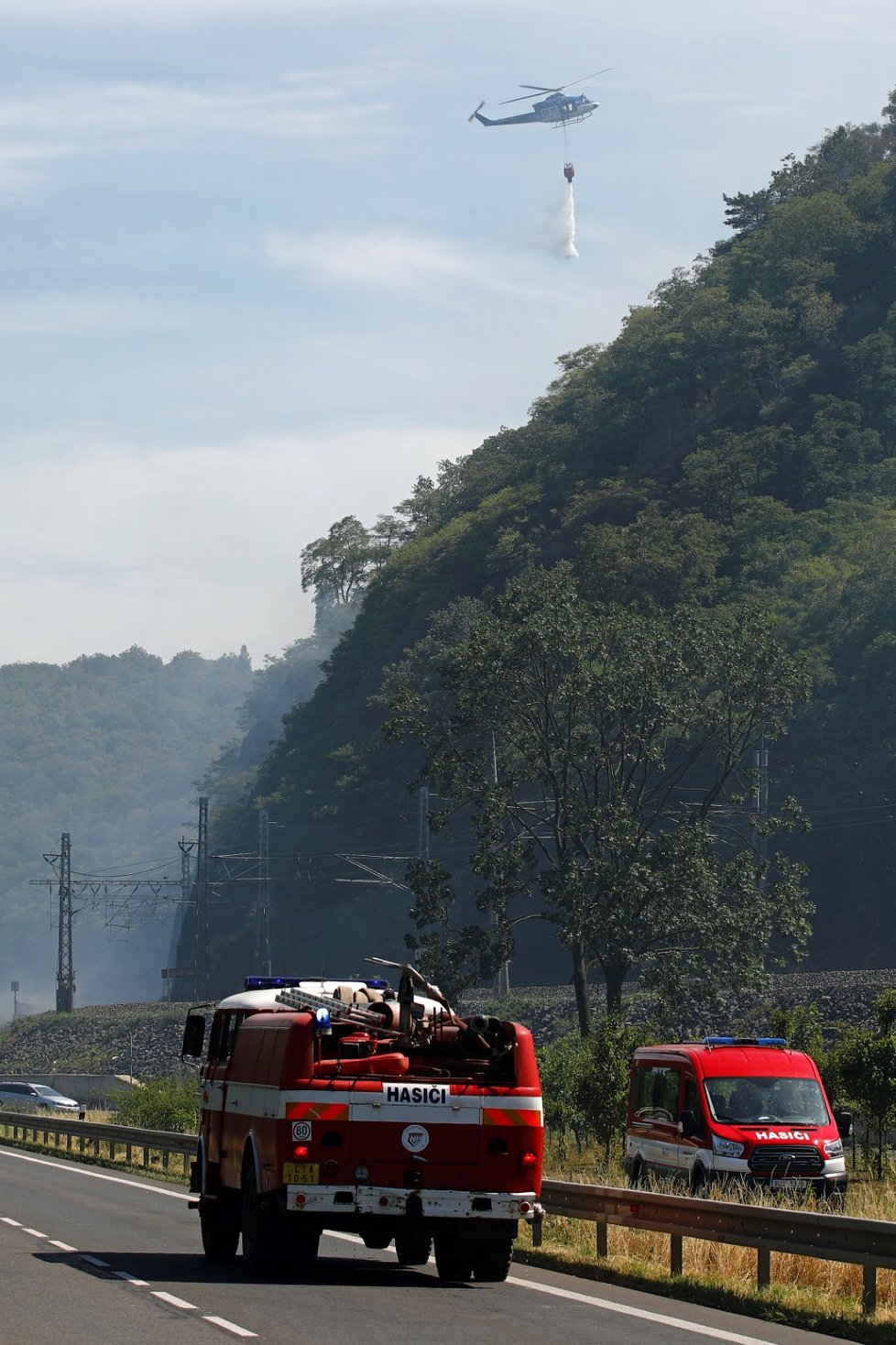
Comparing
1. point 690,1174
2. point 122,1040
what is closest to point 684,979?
point 690,1174

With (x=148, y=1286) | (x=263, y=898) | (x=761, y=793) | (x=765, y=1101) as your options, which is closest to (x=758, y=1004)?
(x=761, y=793)

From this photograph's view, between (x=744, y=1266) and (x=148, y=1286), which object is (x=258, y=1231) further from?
(x=744, y=1266)

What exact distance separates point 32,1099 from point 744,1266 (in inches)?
2004

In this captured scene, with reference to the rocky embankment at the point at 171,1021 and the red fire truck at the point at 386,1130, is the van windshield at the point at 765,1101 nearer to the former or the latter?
the red fire truck at the point at 386,1130

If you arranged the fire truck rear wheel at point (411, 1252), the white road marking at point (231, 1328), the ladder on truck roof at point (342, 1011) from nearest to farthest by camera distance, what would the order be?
the white road marking at point (231, 1328) < the ladder on truck roof at point (342, 1011) < the fire truck rear wheel at point (411, 1252)

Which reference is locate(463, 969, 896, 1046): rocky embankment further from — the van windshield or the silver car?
the van windshield

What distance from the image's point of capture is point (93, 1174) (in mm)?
30031

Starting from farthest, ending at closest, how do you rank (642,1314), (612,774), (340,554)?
(340,554) < (612,774) < (642,1314)

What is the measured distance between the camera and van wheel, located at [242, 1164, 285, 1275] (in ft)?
42.6

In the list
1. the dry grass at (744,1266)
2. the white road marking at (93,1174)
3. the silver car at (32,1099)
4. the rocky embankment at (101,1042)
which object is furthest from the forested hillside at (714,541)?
the dry grass at (744,1266)

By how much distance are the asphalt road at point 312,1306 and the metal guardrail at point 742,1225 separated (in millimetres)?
541

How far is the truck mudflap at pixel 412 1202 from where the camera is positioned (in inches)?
482

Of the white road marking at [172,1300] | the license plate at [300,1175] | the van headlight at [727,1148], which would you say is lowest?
the white road marking at [172,1300]

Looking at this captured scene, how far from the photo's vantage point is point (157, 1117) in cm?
3712
